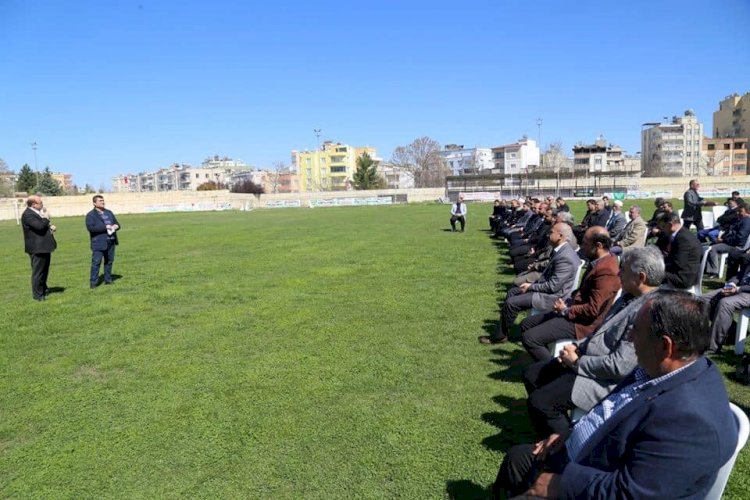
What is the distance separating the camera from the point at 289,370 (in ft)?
20.0

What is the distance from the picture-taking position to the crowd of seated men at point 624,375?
6.39 feet

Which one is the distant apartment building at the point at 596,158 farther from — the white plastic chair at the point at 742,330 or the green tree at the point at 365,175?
the white plastic chair at the point at 742,330

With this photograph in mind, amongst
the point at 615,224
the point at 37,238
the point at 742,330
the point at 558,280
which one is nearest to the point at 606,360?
the point at 558,280

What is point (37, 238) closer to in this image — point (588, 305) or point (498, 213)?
point (588, 305)

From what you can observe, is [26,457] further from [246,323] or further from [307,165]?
[307,165]

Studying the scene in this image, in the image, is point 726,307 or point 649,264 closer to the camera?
point 649,264

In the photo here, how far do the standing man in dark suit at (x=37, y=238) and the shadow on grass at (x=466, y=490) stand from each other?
9.43m

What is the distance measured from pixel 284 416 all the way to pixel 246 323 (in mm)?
3774

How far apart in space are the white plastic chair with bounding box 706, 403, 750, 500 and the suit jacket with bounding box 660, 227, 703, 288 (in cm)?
530

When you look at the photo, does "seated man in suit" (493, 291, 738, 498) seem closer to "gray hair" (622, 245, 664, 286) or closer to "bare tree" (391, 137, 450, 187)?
→ "gray hair" (622, 245, 664, 286)

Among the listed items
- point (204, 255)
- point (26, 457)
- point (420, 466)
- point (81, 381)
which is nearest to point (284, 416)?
point (420, 466)

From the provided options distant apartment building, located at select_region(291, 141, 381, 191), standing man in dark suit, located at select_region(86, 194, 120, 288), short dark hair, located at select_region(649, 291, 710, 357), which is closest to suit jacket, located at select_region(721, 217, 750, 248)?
short dark hair, located at select_region(649, 291, 710, 357)

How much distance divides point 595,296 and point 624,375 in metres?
1.72

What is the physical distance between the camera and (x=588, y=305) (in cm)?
503
